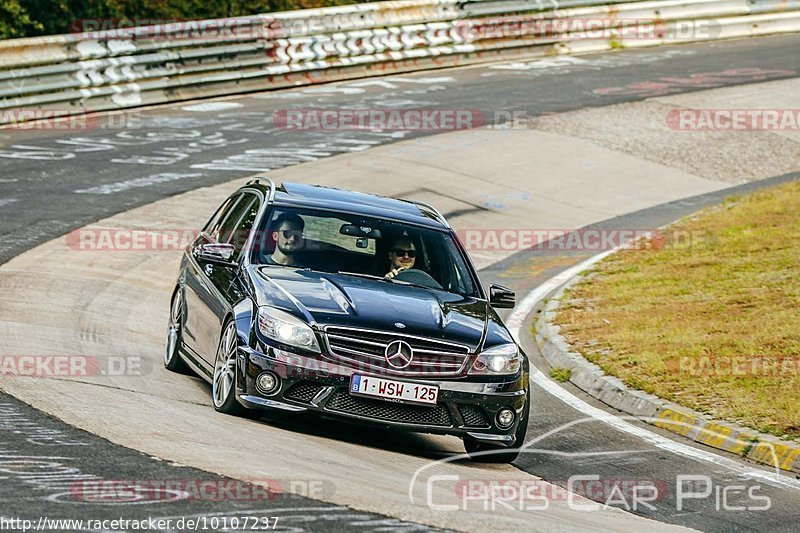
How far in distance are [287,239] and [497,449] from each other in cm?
223

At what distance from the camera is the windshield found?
10047mm

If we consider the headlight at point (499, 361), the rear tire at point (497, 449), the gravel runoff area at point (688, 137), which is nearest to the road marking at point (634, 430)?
the rear tire at point (497, 449)

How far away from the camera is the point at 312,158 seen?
21.9m

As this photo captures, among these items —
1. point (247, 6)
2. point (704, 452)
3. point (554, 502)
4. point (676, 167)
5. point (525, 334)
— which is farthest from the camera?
point (247, 6)

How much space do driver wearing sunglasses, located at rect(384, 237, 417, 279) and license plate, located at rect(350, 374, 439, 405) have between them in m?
1.58

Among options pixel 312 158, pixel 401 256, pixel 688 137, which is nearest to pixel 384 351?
pixel 401 256

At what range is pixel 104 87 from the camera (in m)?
23.8

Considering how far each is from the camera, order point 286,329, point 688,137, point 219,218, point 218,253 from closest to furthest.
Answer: point 286,329
point 218,253
point 219,218
point 688,137

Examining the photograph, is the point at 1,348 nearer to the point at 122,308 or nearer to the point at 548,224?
the point at 122,308

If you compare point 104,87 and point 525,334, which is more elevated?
point 104,87

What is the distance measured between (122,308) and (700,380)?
5394 mm

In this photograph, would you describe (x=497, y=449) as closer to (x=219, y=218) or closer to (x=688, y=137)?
(x=219, y=218)

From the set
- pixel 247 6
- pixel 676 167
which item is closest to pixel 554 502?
pixel 676 167

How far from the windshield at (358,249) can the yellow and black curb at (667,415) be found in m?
1.84
